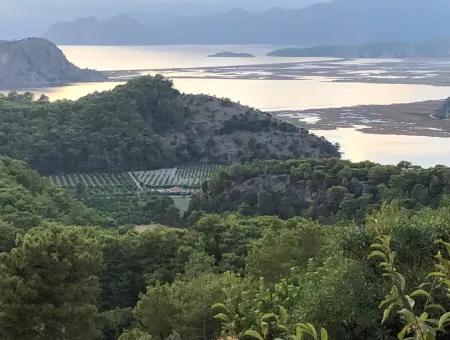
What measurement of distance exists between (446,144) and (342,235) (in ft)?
161

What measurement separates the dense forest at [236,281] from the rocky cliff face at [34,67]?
102 m

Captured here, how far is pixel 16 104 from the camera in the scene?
53.4 meters

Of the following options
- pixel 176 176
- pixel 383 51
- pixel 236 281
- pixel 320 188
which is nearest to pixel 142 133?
pixel 176 176

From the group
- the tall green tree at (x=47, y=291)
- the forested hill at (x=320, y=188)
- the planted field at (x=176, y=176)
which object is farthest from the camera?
the planted field at (x=176, y=176)

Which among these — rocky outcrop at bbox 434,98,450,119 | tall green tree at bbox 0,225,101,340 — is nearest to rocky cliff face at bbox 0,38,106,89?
rocky outcrop at bbox 434,98,450,119

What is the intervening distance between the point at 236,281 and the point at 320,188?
22147 millimetres

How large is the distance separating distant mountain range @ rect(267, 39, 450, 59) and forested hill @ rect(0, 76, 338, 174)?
418 ft

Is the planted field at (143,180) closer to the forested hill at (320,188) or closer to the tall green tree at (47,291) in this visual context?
the forested hill at (320,188)

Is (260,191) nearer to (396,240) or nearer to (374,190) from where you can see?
(374,190)

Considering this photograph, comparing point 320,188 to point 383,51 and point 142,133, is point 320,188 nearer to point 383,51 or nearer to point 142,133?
point 142,133

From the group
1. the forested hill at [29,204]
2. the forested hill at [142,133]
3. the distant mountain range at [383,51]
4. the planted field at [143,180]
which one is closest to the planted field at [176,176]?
the planted field at [143,180]

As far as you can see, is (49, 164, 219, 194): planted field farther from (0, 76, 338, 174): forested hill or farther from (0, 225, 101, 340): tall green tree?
(0, 225, 101, 340): tall green tree

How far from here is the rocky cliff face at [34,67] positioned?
118m

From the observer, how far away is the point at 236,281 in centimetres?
1105
